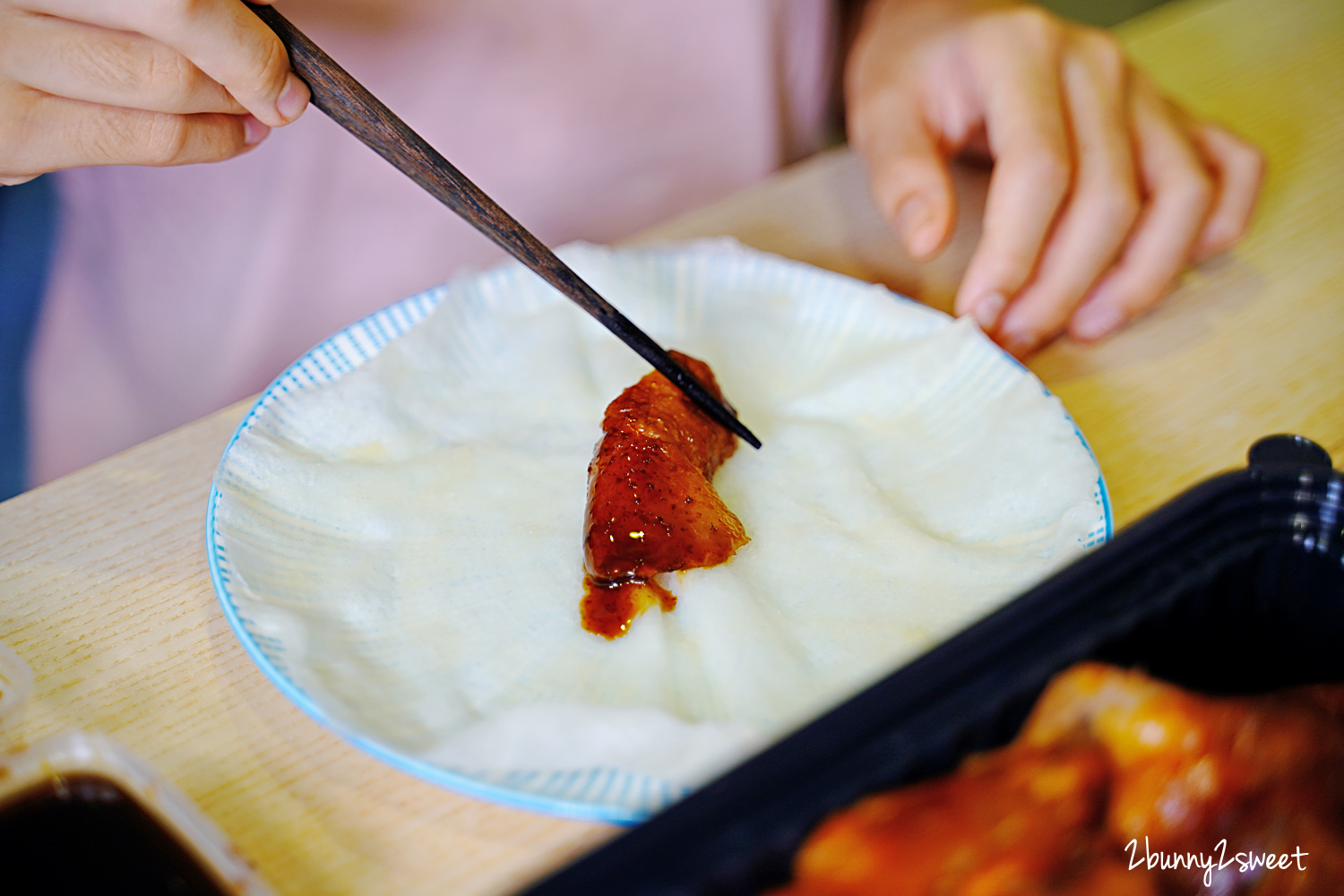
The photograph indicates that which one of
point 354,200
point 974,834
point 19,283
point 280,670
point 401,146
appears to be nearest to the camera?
point 974,834

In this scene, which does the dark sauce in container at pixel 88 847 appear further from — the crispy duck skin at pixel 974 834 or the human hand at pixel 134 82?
the human hand at pixel 134 82

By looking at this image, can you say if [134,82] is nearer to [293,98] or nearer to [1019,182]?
[293,98]

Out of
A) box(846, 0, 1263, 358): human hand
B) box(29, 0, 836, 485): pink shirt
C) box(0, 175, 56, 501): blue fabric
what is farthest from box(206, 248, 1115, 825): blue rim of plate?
box(0, 175, 56, 501): blue fabric

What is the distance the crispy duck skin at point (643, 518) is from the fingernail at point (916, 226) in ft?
1.63

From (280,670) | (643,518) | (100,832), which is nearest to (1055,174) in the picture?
(643,518)

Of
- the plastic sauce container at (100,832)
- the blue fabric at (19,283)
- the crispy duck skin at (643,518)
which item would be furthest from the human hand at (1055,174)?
the blue fabric at (19,283)

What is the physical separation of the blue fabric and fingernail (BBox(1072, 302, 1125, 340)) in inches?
69.1

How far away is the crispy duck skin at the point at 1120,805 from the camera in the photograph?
0.59 metres

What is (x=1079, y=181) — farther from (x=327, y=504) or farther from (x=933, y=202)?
(x=327, y=504)

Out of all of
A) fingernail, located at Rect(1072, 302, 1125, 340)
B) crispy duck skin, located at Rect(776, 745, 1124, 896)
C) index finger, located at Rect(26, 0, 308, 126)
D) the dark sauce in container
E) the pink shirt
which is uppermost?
index finger, located at Rect(26, 0, 308, 126)

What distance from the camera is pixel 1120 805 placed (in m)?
0.65

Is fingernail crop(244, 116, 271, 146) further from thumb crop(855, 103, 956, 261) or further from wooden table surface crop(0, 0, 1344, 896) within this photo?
thumb crop(855, 103, 956, 261)

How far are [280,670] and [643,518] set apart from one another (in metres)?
0.37

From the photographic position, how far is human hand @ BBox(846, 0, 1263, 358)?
4.34 feet
